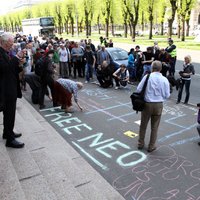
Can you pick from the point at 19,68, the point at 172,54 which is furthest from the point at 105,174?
the point at 172,54

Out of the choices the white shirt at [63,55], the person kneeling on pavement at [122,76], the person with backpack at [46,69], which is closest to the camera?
the person with backpack at [46,69]

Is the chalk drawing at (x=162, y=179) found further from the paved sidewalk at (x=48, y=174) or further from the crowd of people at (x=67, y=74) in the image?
the crowd of people at (x=67, y=74)

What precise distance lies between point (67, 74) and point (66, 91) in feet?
19.7

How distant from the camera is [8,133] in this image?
16.4 feet

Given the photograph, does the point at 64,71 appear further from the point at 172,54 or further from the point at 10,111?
the point at 10,111

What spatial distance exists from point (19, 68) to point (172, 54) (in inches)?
381

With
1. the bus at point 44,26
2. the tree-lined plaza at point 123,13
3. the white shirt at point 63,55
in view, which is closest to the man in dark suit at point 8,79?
the white shirt at point 63,55

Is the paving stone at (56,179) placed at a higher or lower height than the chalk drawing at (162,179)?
higher

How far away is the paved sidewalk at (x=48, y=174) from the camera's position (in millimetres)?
3762

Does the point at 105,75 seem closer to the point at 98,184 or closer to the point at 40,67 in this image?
the point at 40,67

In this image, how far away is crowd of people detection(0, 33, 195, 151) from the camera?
4.73 meters

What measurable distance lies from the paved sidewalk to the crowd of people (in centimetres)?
46

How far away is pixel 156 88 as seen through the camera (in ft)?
17.3

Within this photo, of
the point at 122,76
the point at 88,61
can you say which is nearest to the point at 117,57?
the point at 88,61
